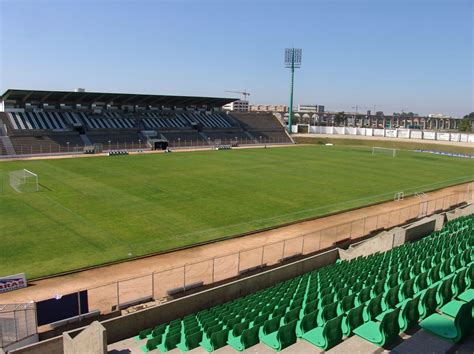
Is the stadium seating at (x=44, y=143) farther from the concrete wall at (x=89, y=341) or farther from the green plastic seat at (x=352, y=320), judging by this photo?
the green plastic seat at (x=352, y=320)

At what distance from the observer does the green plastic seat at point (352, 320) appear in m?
9.30

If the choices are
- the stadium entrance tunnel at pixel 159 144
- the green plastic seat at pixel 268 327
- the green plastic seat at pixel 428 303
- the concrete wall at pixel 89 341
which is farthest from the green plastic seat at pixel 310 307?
the stadium entrance tunnel at pixel 159 144

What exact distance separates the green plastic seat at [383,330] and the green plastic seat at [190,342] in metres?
4.31

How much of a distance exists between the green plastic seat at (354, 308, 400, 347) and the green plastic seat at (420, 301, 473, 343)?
0.63 metres

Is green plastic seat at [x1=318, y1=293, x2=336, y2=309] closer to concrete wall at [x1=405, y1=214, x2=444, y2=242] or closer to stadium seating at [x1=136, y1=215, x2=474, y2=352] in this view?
stadium seating at [x1=136, y1=215, x2=474, y2=352]

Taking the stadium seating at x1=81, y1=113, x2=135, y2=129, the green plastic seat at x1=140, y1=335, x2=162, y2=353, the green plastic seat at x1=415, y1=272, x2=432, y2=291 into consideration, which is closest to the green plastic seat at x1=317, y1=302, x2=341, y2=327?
the green plastic seat at x1=415, y1=272, x2=432, y2=291

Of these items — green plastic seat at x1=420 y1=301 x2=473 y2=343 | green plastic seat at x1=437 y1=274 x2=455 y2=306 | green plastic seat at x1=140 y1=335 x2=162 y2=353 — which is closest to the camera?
green plastic seat at x1=420 y1=301 x2=473 y2=343

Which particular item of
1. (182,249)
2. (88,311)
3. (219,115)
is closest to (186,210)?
(182,249)

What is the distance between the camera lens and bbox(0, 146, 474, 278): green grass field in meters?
24.0

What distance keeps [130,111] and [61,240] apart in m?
72.9

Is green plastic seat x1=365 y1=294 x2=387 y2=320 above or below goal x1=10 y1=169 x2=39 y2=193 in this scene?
above

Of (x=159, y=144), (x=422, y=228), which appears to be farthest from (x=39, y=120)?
(x=422, y=228)

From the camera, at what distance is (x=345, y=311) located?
1127 centimetres

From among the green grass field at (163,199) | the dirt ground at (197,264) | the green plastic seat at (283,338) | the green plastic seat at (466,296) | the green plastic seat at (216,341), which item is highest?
the green plastic seat at (466,296)
